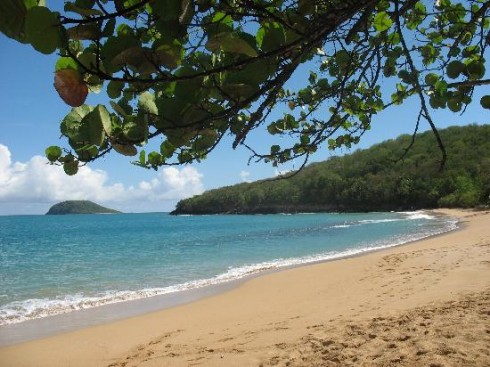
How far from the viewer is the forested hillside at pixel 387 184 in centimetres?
4484

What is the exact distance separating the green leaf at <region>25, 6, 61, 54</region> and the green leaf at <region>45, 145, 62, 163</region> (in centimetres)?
42

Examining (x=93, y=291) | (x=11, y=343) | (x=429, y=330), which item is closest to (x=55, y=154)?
(x=429, y=330)

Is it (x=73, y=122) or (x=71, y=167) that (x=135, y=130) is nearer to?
(x=73, y=122)

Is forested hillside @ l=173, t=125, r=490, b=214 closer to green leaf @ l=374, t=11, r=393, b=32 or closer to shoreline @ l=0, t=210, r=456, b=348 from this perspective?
shoreline @ l=0, t=210, r=456, b=348

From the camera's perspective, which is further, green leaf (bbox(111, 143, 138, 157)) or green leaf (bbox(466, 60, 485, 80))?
green leaf (bbox(466, 60, 485, 80))

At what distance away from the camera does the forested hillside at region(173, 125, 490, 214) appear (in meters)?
44.8

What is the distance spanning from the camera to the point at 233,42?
0.85 m

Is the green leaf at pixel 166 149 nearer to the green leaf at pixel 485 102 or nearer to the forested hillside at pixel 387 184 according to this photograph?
the green leaf at pixel 485 102

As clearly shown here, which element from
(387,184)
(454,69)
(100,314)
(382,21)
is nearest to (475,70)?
(454,69)

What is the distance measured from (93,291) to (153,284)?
1.55m

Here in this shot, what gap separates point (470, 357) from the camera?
328cm

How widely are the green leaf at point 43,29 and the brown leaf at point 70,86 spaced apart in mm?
113

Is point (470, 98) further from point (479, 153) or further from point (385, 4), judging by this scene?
point (479, 153)

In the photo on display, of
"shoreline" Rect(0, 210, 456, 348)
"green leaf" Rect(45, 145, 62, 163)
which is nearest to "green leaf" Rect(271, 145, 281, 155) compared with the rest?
"green leaf" Rect(45, 145, 62, 163)
